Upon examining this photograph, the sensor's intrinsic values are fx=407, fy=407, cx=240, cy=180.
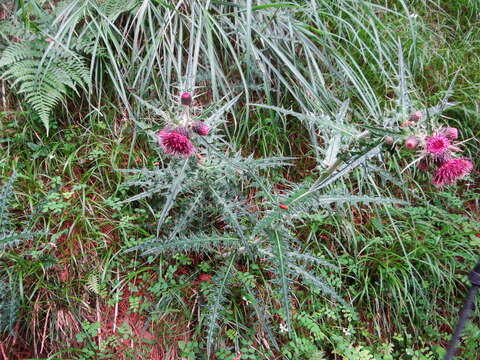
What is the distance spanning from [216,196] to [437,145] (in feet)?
2.66

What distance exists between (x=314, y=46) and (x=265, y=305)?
1504 millimetres

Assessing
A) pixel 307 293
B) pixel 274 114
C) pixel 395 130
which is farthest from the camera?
pixel 274 114

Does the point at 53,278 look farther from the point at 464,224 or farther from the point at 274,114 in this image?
the point at 464,224

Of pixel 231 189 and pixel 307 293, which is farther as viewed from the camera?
pixel 307 293

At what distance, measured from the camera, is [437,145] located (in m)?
1.24

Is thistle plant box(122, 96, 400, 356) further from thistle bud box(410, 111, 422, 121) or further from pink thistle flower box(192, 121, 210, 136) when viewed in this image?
thistle bud box(410, 111, 422, 121)

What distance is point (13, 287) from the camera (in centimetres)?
159

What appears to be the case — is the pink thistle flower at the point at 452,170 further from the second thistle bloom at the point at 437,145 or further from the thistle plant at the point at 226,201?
the thistle plant at the point at 226,201

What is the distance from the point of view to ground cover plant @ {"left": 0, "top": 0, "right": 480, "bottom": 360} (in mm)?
1579

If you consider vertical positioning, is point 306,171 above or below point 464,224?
above

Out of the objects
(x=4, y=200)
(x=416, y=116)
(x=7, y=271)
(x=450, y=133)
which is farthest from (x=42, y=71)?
(x=450, y=133)

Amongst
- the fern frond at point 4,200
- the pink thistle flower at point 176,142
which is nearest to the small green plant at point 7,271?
the fern frond at point 4,200

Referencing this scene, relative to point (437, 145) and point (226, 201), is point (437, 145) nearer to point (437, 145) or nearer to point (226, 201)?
point (437, 145)

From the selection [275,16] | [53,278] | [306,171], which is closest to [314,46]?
[275,16]
